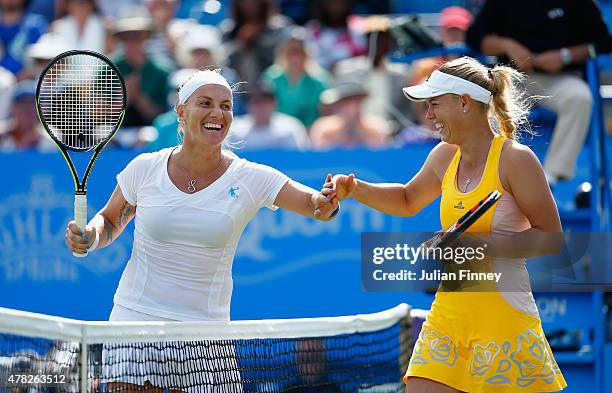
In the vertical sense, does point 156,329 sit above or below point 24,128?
below

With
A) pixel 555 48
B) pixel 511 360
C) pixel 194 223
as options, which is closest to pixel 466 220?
pixel 511 360

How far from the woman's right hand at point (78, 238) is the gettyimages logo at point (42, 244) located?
355 cm

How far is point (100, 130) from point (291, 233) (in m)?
3.00

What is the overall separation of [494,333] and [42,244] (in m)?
4.48

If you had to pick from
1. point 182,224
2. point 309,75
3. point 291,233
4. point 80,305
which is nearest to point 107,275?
point 80,305

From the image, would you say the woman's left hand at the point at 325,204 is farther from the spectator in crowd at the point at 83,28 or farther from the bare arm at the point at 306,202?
the spectator in crowd at the point at 83,28

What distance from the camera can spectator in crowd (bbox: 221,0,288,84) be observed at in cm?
1037

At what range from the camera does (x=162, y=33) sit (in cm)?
1051

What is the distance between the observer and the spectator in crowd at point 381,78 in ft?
30.8

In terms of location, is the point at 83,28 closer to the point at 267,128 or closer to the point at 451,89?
the point at 267,128

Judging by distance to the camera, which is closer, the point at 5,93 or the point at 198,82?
the point at 198,82

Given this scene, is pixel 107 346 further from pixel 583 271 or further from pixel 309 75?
pixel 309 75

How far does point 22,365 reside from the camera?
3.87 m

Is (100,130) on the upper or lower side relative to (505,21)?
lower
